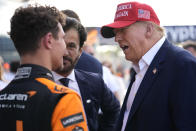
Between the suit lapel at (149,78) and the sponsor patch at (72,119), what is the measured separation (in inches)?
26.9

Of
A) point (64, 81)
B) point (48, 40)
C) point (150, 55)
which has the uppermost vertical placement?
point (48, 40)

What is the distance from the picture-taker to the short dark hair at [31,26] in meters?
→ 1.60

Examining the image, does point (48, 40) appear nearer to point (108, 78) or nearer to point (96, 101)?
point (96, 101)

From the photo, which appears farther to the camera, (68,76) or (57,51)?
(68,76)

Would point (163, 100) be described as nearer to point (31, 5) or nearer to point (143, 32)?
point (143, 32)

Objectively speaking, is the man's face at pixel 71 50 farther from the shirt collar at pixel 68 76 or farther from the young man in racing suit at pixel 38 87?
the young man in racing suit at pixel 38 87

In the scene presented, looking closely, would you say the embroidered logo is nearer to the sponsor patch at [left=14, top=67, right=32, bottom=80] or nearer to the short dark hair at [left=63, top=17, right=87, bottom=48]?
the short dark hair at [left=63, top=17, right=87, bottom=48]

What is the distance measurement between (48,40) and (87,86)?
1.01 m

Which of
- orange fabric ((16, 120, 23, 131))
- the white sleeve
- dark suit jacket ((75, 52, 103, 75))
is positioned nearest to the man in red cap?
dark suit jacket ((75, 52, 103, 75))

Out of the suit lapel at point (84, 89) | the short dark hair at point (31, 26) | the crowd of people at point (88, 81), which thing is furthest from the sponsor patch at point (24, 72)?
the suit lapel at point (84, 89)

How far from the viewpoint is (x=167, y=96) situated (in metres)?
1.98

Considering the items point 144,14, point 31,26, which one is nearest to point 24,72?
point 31,26

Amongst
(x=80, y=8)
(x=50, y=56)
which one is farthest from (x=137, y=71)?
(x=80, y=8)

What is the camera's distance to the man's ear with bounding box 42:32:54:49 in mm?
1626
